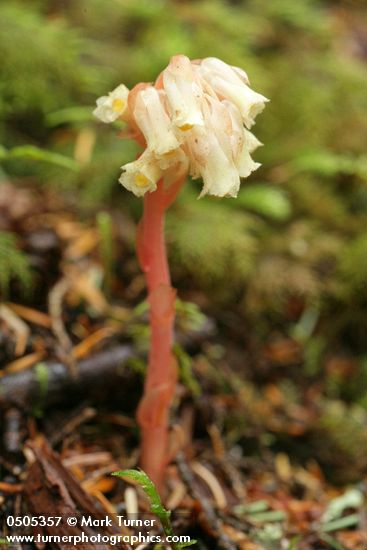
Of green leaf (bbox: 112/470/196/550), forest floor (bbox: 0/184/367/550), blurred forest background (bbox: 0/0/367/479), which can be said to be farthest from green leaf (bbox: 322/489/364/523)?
green leaf (bbox: 112/470/196/550)

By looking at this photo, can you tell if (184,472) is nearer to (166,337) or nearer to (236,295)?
(166,337)

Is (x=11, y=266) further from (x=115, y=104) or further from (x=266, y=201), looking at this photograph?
(x=266, y=201)

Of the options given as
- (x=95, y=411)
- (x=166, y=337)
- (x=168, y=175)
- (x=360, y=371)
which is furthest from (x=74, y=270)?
(x=360, y=371)

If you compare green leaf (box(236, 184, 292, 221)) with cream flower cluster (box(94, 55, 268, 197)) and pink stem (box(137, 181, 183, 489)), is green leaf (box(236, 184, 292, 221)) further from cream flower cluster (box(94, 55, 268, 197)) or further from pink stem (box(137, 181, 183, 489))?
cream flower cluster (box(94, 55, 268, 197))

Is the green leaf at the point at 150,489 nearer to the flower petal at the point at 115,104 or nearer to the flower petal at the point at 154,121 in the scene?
the flower petal at the point at 154,121

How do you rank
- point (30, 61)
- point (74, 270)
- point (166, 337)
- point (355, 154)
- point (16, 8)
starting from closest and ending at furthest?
point (166, 337)
point (74, 270)
point (30, 61)
point (16, 8)
point (355, 154)

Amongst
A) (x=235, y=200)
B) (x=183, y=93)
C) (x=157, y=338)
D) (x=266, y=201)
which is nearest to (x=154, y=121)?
(x=183, y=93)

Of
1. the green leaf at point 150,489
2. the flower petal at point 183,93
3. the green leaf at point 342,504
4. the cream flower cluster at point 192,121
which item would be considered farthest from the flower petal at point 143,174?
the green leaf at point 342,504
